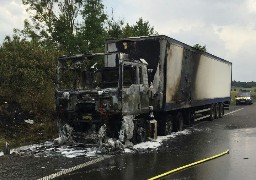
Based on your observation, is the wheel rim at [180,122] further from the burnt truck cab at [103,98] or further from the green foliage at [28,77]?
the green foliage at [28,77]

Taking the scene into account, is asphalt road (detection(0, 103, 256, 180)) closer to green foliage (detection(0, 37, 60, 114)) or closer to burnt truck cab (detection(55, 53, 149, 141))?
burnt truck cab (detection(55, 53, 149, 141))

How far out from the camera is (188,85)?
688 inches

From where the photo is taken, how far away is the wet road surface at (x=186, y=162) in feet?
28.8

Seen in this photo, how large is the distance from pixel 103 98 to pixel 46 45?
18314 mm

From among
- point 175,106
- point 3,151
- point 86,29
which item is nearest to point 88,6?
point 86,29

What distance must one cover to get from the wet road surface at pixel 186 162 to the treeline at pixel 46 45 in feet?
23.5

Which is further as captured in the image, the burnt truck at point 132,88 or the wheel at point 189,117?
the wheel at point 189,117

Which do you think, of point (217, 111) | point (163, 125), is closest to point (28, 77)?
point (163, 125)

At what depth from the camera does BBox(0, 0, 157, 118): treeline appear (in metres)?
18.2

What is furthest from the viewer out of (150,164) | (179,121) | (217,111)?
(217,111)

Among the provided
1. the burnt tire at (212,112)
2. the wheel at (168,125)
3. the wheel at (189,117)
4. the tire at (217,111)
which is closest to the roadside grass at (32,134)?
the wheel at (168,125)

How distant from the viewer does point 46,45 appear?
28.8 meters

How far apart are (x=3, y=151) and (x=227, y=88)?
19452 millimetres

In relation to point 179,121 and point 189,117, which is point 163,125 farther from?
point 189,117
